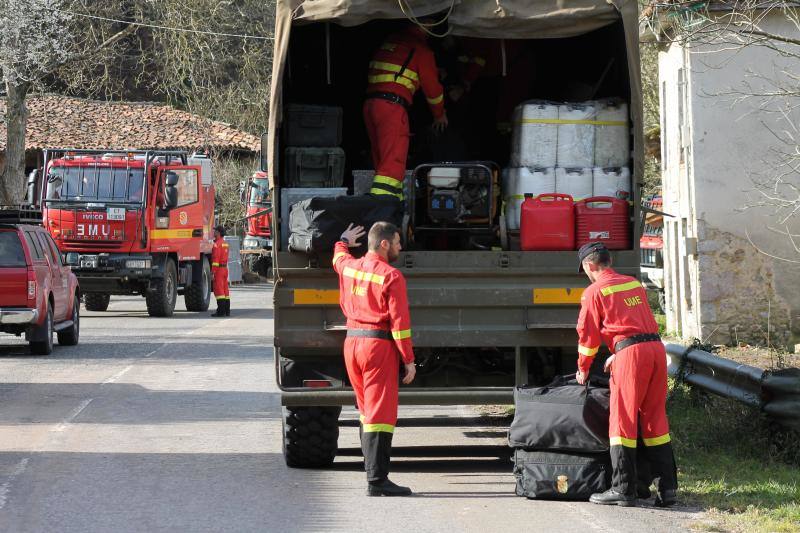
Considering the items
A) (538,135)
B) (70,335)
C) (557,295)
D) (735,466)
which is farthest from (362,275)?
(70,335)

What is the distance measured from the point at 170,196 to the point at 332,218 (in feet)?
58.5

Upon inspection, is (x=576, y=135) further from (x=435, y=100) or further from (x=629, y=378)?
(x=629, y=378)

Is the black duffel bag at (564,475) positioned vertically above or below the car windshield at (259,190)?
below

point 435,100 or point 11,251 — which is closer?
point 435,100

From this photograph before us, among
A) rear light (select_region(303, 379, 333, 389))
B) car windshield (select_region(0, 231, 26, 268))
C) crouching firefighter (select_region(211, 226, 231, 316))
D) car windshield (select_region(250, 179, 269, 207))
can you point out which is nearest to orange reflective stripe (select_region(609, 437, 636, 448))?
rear light (select_region(303, 379, 333, 389))

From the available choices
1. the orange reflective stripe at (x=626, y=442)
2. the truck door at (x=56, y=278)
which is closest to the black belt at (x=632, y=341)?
the orange reflective stripe at (x=626, y=442)

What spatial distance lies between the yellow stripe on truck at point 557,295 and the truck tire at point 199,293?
20.5m

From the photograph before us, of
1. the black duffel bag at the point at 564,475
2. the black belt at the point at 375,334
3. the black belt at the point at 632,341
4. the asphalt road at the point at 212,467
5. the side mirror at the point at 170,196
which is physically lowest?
the asphalt road at the point at 212,467

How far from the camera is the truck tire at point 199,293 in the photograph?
29078 mm

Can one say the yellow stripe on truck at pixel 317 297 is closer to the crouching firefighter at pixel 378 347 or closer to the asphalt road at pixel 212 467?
the crouching firefighter at pixel 378 347

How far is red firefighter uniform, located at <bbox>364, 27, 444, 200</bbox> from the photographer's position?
32.8 ft

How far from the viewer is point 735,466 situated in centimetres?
929

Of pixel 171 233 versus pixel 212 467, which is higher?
pixel 171 233

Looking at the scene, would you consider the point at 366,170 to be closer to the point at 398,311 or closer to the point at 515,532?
the point at 398,311
